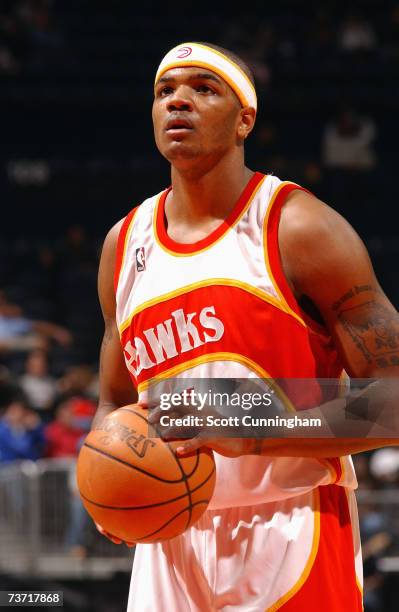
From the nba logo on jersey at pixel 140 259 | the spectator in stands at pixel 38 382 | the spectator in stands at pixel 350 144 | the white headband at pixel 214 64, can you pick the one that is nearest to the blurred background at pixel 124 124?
the spectator in stands at pixel 350 144

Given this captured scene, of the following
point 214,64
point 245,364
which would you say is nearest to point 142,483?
point 245,364

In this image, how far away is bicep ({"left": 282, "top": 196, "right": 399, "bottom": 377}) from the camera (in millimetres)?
3104

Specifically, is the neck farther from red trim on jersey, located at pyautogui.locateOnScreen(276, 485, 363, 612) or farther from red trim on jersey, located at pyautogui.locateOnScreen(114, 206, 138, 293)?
red trim on jersey, located at pyautogui.locateOnScreen(276, 485, 363, 612)

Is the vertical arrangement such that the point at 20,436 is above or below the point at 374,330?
above

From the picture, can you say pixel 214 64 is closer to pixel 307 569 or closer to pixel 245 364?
pixel 245 364

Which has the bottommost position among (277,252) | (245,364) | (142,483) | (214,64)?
(142,483)

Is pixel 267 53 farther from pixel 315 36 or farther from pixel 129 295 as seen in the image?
pixel 129 295

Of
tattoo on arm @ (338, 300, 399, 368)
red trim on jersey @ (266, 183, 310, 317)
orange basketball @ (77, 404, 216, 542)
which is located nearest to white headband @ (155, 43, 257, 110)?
red trim on jersey @ (266, 183, 310, 317)

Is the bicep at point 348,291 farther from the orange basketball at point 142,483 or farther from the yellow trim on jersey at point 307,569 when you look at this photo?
the orange basketball at point 142,483

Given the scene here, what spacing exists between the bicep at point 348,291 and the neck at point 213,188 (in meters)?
0.33

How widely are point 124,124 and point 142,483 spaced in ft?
43.8

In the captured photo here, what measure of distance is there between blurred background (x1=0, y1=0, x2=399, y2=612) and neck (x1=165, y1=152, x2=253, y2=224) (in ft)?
29.1

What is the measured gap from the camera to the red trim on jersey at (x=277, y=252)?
3156 mm

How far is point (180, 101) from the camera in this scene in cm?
327
